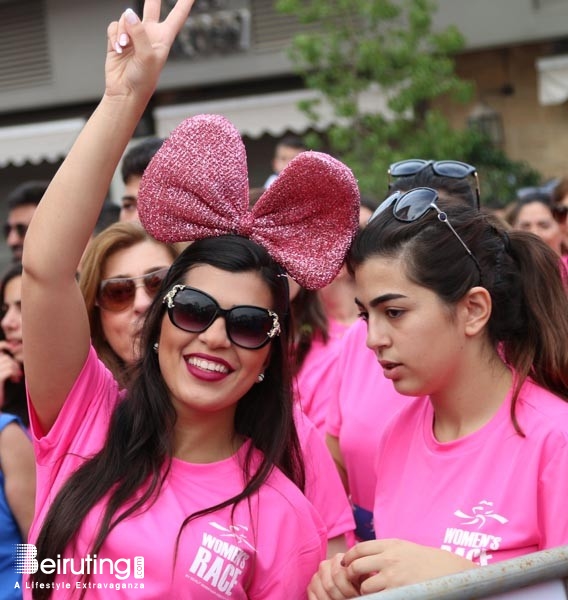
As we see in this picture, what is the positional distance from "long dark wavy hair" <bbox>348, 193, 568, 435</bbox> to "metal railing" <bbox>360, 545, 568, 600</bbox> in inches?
23.4

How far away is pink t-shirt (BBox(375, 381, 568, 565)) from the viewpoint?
200cm

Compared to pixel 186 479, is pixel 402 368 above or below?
above

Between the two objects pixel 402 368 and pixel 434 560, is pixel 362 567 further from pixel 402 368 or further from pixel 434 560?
pixel 402 368

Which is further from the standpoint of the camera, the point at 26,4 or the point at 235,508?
the point at 26,4

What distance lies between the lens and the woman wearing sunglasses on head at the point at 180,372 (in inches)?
80.1

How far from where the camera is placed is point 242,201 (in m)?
2.33

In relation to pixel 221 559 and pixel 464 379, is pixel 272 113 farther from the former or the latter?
pixel 221 559

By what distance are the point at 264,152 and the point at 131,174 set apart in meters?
7.97

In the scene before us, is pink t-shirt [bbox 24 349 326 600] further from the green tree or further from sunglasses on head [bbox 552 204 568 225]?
the green tree

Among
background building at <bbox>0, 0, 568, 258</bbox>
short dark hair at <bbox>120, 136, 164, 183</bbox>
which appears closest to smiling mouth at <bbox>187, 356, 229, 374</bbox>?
short dark hair at <bbox>120, 136, 164, 183</bbox>

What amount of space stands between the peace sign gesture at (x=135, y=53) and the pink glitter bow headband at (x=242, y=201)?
21 centimetres

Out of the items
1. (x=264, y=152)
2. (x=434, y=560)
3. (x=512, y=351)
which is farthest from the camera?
(x=264, y=152)

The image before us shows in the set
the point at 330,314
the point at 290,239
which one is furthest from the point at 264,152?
the point at 290,239

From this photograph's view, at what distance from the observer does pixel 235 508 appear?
2.16 m
